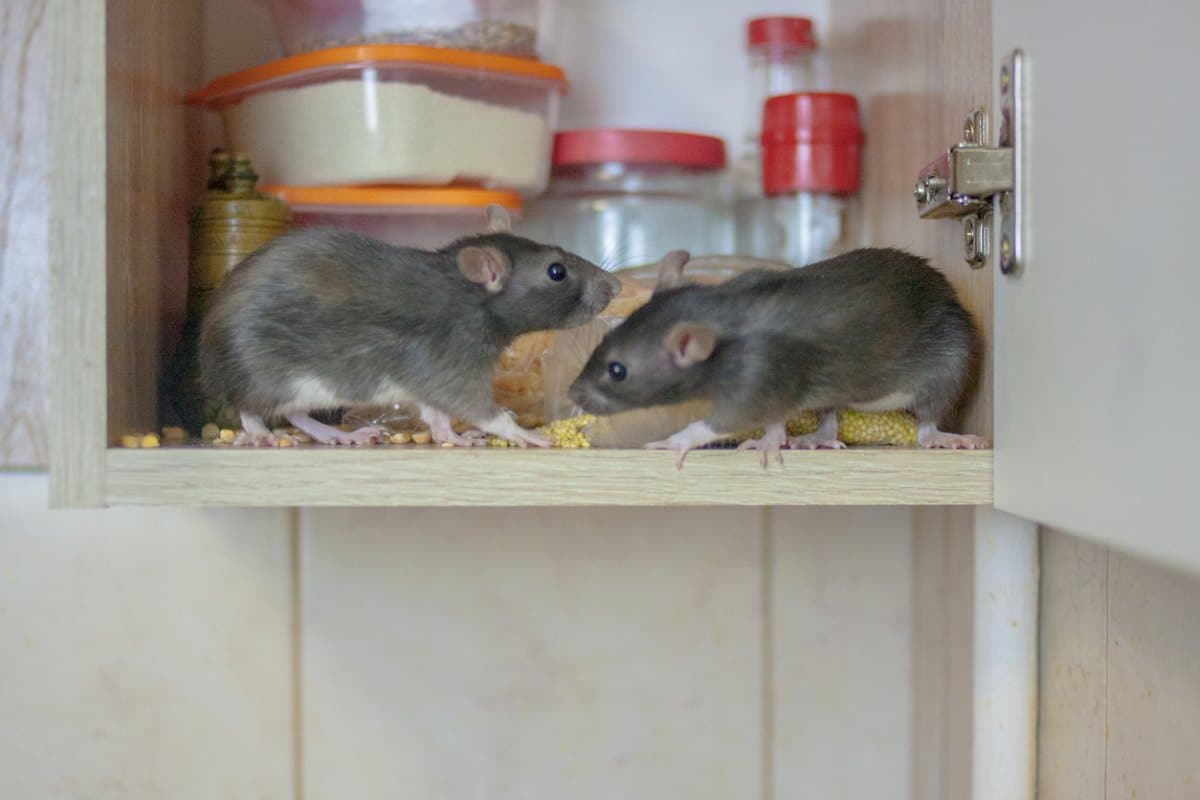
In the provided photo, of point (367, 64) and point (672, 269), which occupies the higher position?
point (367, 64)

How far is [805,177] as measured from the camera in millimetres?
1083

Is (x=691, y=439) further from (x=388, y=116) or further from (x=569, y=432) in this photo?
(x=388, y=116)

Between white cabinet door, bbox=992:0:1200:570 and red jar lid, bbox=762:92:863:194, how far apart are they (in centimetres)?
35

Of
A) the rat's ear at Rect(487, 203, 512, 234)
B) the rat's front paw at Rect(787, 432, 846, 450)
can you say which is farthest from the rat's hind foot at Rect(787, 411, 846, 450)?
the rat's ear at Rect(487, 203, 512, 234)

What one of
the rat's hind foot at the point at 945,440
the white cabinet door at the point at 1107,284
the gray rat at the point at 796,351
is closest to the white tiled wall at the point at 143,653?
the gray rat at the point at 796,351

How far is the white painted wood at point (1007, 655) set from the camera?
2.82 feet

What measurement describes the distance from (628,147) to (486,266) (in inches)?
10.1

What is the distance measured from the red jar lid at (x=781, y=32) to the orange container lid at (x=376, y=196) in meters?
0.32

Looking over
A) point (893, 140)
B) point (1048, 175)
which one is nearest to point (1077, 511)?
point (1048, 175)

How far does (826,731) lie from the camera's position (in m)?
1.13

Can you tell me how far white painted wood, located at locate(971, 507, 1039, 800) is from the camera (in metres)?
0.86

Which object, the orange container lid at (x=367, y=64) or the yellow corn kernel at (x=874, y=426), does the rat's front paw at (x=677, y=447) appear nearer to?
the yellow corn kernel at (x=874, y=426)

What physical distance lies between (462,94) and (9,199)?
434 mm

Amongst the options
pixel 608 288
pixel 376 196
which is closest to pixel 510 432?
pixel 608 288
